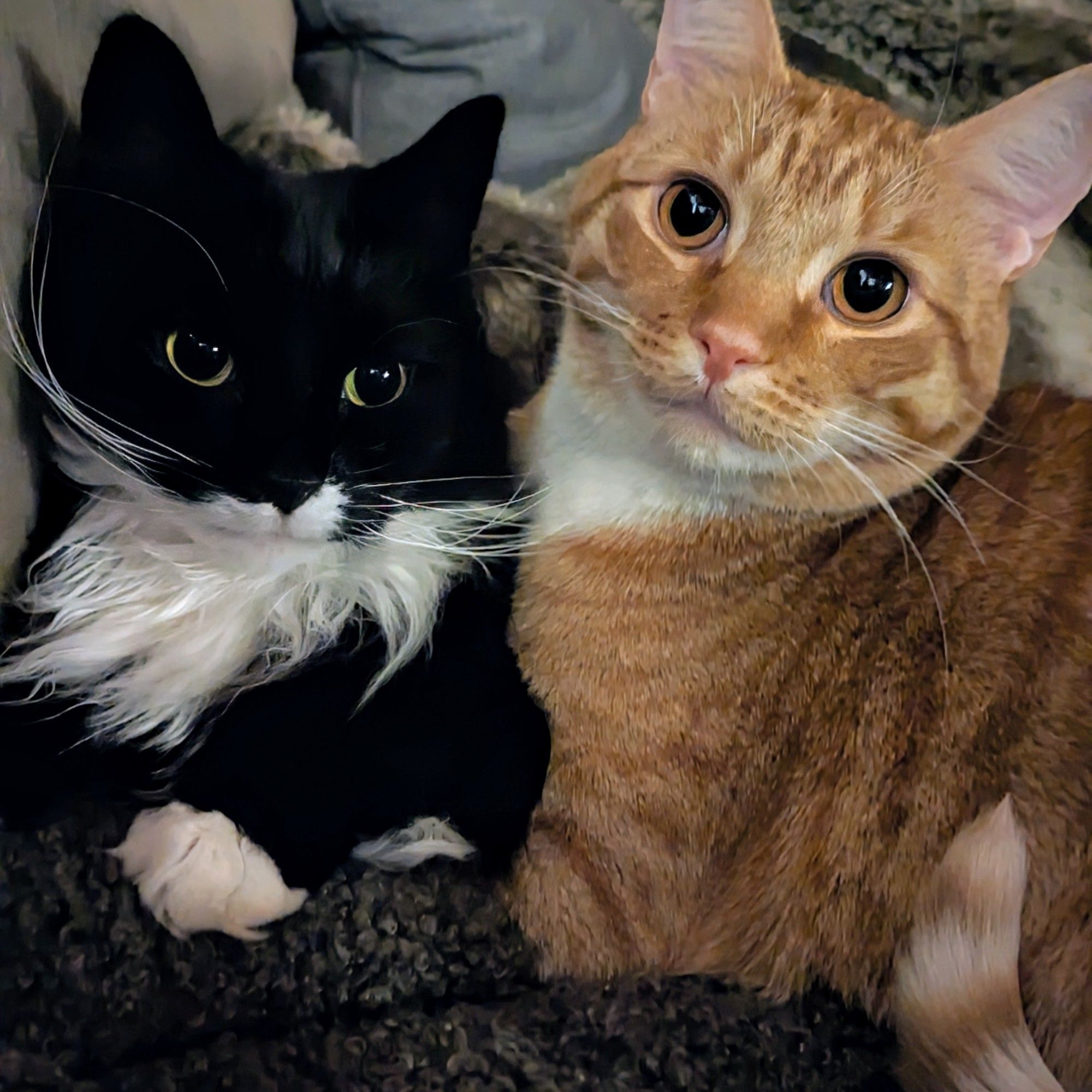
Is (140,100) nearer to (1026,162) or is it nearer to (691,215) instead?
(691,215)

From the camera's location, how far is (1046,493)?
992mm

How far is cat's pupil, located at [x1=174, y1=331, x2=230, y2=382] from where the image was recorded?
79 cm

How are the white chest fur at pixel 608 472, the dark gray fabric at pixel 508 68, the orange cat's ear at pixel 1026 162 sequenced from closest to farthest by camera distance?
the orange cat's ear at pixel 1026 162 → the white chest fur at pixel 608 472 → the dark gray fabric at pixel 508 68

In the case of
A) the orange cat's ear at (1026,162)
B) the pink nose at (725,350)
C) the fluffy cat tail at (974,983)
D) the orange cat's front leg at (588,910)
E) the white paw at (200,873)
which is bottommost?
the orange cat's front leg at (588,910)

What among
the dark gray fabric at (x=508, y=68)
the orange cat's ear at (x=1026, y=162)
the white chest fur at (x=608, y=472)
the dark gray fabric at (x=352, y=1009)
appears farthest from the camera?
the dark gray fabric at (x=508, y=68)

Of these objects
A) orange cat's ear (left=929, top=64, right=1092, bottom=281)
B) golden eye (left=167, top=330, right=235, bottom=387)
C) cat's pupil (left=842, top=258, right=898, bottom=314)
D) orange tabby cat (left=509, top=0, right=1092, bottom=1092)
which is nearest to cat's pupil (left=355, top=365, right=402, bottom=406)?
golden eye (left=167, top=330, right=235, bottom=387)

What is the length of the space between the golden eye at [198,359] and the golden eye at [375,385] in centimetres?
11

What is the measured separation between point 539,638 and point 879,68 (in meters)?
0.90

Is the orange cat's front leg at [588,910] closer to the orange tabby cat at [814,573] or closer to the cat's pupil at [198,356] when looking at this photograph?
the orange tabby cat at [814,573]

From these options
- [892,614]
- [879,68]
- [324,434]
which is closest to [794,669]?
[892,614]

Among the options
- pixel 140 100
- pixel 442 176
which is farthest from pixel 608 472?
pixel 140 100

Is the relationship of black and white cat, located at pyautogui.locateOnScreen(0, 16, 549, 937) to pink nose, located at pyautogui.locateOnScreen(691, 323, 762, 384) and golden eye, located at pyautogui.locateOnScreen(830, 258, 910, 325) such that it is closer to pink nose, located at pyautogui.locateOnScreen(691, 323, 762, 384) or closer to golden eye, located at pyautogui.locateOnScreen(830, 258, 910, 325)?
pink nose, located at pyautogui.locateOnScreen(691, 323, 762, 384)

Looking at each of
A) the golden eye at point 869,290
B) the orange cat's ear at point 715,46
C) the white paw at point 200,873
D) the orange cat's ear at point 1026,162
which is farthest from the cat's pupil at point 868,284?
the white paw at point 200,873

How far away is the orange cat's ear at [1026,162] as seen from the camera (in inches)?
33.1
